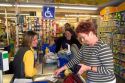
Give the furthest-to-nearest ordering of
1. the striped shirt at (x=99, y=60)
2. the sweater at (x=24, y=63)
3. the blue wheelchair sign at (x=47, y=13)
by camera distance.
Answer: the blue wheelchair sign at (x=47, y=13)
the sweater at (x=24, y=63)
the striped shirt at (x=99, y=60)

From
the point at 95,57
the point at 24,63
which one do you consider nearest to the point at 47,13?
the point at 24,63

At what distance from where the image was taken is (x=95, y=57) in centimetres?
237

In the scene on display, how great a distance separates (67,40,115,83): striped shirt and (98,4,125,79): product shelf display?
18.6ft

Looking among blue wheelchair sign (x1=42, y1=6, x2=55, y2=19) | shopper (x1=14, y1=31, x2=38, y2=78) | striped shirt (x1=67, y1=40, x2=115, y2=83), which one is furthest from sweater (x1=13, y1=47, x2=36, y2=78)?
blue wheelchair sign (x1=42, y1=6, x2=55, y2=19)

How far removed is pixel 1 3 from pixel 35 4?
1543 mm

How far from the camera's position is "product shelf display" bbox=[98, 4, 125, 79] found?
8148 millimetres

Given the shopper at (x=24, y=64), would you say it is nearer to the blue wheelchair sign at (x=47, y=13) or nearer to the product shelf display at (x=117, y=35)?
the blue wheelchair sign at (x=47, y=13)

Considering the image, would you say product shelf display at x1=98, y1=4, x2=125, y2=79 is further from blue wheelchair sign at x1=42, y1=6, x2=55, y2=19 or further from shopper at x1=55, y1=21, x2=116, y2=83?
shopper at x1=55, y1=21, x2=116, y2=83

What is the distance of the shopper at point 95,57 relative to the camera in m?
2.27

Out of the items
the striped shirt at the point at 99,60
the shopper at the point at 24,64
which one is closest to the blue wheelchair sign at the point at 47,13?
the shopper at the point at 24,64

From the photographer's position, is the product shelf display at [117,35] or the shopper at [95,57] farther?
the product shelf display at [117,35]

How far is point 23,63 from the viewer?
3.13 m

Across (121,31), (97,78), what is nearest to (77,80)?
(97,78)

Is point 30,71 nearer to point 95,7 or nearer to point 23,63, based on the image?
point 23,63
